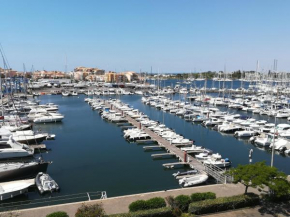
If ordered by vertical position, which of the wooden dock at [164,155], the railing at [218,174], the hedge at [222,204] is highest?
the hedge at [222,204]

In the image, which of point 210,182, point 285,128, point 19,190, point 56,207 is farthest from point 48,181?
point 285,128

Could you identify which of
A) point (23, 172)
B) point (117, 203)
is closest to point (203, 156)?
point (117, 203)

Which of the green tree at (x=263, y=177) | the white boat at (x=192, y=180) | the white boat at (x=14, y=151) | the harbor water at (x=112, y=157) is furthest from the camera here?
the white boat at (x=14, y=151)

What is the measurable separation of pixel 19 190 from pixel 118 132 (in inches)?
1053

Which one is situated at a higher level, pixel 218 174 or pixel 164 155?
pixel 218 174

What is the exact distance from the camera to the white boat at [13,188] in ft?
72.8

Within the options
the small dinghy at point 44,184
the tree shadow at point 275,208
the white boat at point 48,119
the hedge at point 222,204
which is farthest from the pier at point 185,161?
the white boat at point 48,119

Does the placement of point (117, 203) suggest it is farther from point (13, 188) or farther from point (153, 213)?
point (13, 188)

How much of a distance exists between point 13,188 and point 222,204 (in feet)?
55.6

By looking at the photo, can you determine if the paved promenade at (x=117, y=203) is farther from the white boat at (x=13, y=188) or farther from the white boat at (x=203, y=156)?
the white boat at (x=203, y=156)

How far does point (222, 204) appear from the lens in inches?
656

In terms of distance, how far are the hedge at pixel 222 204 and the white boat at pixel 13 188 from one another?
48.2 ft

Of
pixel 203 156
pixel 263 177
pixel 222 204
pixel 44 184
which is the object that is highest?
pixel 263 177

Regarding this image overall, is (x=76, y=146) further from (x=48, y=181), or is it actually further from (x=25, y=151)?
(x=48, y=181)
